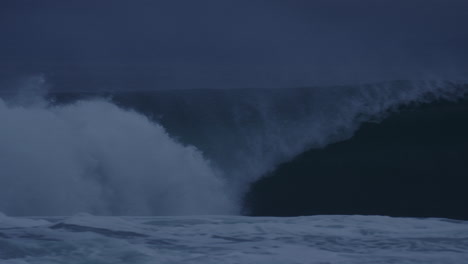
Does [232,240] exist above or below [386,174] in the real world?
below

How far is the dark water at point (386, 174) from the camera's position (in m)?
7.05

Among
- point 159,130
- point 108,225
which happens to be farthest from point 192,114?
point 108,225

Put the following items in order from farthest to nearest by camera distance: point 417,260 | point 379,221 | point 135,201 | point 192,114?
point 192,114 < point 135,201 < point 379,221 < point 417,260

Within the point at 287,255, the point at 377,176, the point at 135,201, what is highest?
the point at 377,176

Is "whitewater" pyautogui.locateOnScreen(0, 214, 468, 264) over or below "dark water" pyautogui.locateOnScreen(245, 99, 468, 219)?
below

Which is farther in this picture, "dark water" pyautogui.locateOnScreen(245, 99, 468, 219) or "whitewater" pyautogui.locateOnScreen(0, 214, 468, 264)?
"dark water" pyautogui.locateOnScreen(245, 99, 468, 219)

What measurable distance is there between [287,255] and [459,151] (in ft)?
20.0

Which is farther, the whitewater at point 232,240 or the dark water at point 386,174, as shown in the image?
the dark water at point 386,174

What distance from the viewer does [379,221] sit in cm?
439

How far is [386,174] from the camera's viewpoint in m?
7.87

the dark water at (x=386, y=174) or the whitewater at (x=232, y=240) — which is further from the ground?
the dark water at (x=386, y=174)

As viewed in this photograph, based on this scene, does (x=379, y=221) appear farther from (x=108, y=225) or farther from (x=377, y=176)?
(x=377, y=176)

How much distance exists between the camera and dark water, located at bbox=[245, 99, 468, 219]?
278 inches

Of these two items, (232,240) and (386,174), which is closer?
(232,240)
